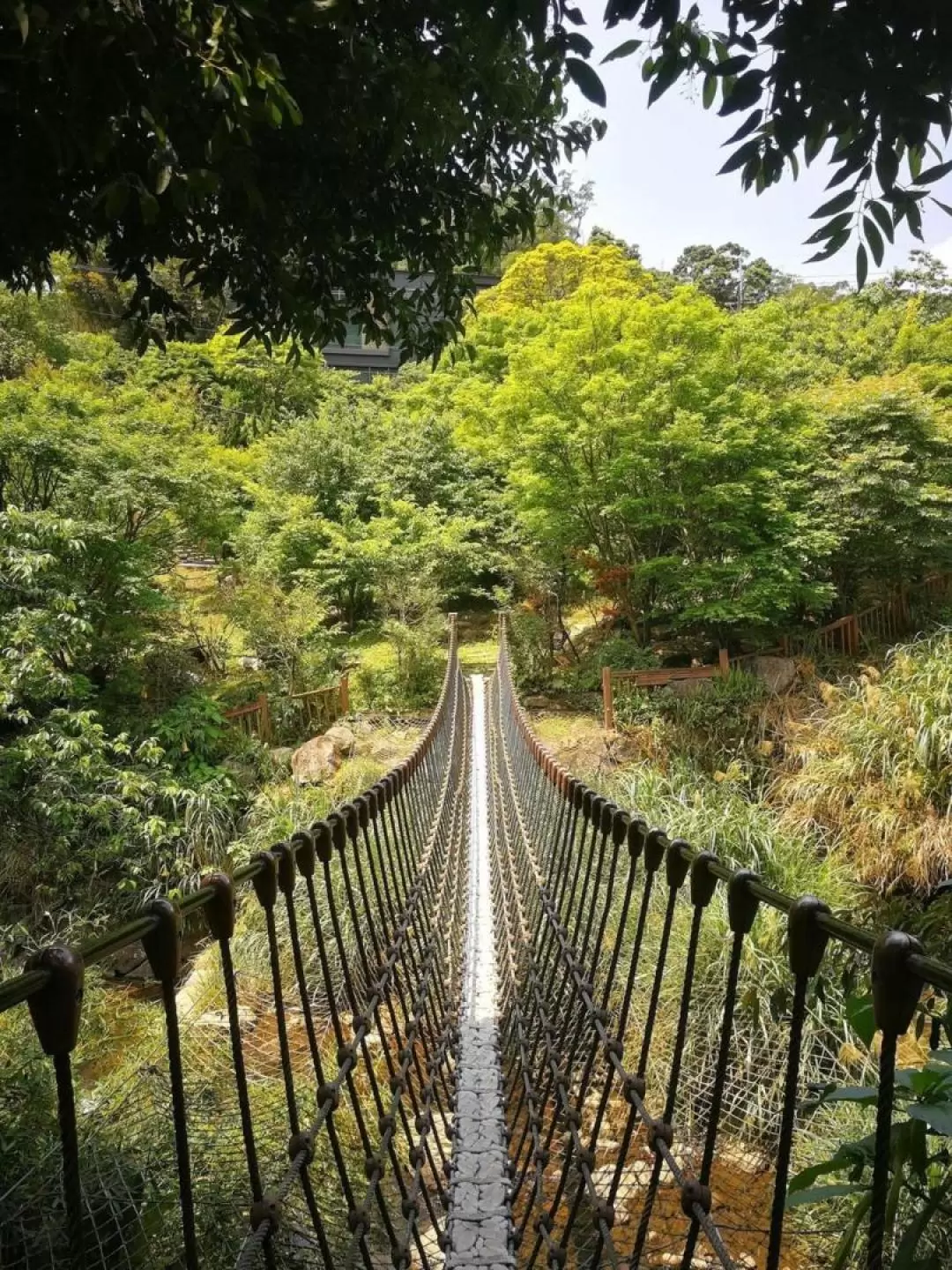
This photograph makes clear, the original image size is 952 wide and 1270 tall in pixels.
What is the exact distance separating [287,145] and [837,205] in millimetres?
920

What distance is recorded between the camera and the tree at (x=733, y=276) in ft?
61.4

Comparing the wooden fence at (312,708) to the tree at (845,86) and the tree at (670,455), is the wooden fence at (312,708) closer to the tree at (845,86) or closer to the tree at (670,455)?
the tree at (670,455)

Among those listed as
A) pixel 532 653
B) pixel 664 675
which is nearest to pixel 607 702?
pixel 664 675

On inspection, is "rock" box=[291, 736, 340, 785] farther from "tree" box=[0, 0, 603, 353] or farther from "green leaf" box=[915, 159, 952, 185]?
"green leaf" box=[915, 159, 952, 185]

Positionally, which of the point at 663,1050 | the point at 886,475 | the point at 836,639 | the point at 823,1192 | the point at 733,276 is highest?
the point at 733,276

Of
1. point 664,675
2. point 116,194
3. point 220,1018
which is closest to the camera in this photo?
point 116,194

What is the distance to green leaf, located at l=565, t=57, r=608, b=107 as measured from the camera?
993mm

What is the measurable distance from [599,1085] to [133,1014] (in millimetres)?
2222

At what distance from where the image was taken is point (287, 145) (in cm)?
131

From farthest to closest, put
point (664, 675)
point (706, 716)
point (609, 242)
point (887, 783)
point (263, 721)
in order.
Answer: point (609, 242), point (664, 675), point (263, 721), point (706, 716), point (887, 783)

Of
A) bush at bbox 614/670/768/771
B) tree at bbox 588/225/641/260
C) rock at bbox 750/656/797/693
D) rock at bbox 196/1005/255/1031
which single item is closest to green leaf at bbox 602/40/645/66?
rock at bbox 196/1005/255/1031

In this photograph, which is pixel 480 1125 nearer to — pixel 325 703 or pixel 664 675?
pixel 664 675

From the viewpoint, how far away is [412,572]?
8578 mm

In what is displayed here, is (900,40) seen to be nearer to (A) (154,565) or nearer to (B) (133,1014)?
(B) (133,1014)
